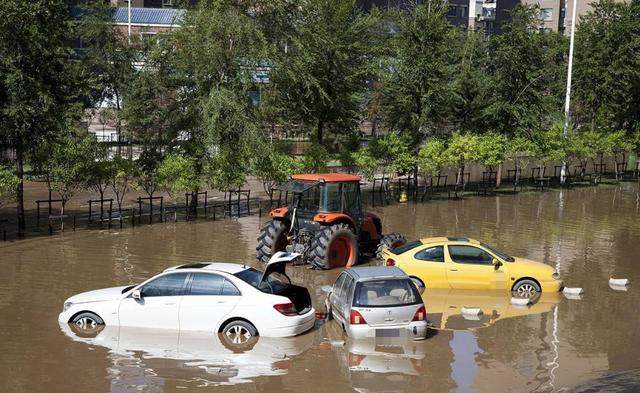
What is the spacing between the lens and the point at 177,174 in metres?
25.9

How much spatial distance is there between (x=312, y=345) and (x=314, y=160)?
61.0 feet

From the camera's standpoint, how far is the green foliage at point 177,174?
25672 millimetres

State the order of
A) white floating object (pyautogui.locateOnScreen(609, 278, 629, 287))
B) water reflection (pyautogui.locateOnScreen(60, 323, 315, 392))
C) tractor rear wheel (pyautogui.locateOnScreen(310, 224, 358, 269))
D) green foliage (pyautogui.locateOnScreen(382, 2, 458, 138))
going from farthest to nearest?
green foliage (pyautogui.locateOnScreen(382, 2, 458, 138)) < tractor rear wheel (pyautogui.locateOnScreen(310, 224, 358, 269)) < white floating object (pyautogui.locateOnScreen(609, 278, 629, 287)) < water reflection (pyautogui.locateOnScreen(60, 323, 315, 392))

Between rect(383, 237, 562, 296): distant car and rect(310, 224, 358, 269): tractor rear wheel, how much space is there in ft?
7.23

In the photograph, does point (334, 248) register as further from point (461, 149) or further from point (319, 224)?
point (461, 149)

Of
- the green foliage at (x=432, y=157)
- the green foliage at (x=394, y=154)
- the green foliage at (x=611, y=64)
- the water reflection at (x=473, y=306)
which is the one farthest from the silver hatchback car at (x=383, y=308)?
the green foliage at (x=611, y=64)

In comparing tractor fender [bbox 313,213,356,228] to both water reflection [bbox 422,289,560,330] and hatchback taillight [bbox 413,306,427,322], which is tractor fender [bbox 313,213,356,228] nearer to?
water reflection [bbox 422,289,560,330]

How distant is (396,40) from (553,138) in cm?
1062

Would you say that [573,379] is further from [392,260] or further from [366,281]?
[392,260]

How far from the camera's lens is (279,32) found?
1107 inches

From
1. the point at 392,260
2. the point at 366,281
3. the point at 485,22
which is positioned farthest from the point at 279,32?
the point at 485,22

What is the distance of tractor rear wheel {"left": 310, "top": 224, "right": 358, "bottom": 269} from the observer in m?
18.4

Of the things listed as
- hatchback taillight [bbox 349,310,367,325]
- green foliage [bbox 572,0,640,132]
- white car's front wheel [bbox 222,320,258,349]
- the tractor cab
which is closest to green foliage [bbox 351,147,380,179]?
the tractor cab

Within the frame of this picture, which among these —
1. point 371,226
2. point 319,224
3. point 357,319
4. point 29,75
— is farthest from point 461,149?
point 357,319
